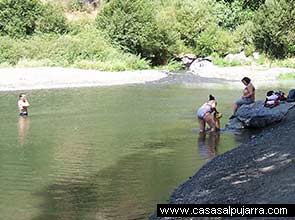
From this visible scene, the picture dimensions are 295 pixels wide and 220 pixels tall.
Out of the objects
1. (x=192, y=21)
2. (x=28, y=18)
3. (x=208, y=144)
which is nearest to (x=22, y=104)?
(x=208, y=144)

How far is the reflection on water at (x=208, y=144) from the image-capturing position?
640 inches

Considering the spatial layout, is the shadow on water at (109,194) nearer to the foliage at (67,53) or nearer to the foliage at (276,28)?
the foliage at (67,53)

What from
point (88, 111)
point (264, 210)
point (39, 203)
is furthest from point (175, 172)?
point (88, 111)

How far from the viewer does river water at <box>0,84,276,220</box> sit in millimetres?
11281

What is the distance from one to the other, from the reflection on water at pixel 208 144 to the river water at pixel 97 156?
1.1 inches

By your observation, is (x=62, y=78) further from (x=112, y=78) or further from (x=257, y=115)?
(x=257, y=115)

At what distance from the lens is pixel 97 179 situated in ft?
44.3

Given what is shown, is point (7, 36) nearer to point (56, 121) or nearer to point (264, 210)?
A: point (56, 121)

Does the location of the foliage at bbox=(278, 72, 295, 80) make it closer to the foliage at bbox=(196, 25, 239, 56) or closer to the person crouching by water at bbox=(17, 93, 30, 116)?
the foliage at bbox=(196, 25, 239, 56)

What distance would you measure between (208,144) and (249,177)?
7.28m

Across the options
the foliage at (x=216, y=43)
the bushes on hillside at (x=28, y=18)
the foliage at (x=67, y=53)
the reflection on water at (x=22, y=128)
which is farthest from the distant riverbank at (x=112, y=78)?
the reflection on water at (x=22, y=128)

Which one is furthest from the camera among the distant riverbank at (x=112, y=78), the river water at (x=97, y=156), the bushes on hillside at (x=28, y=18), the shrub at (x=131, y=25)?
the shrub at (x=131, y=25)

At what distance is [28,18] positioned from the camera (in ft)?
202

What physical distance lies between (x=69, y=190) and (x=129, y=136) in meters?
7.93
